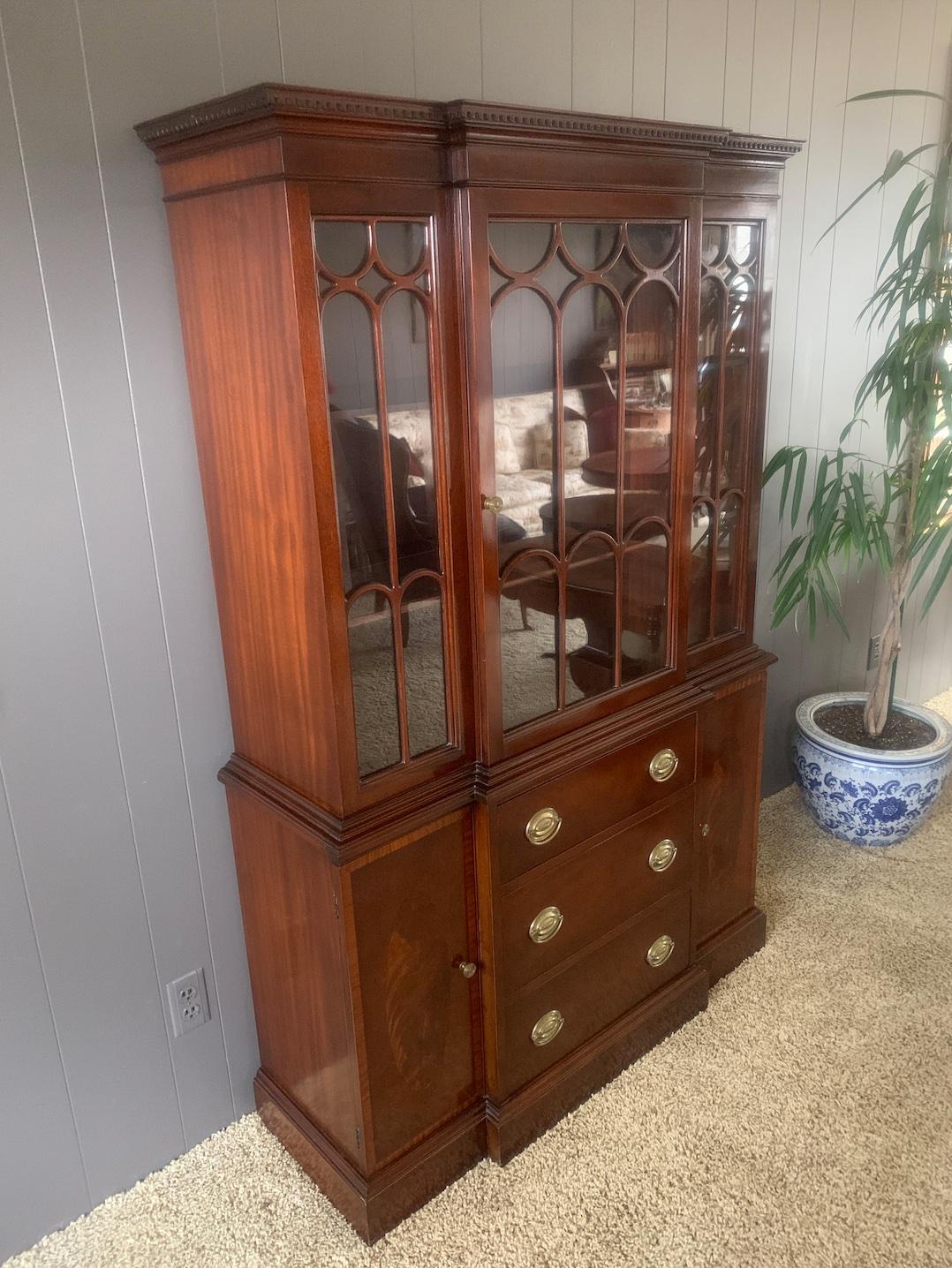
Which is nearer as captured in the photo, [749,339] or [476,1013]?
[476,1013]

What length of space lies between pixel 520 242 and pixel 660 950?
1.30m

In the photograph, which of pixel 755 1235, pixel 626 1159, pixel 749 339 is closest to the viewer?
pixel 755 1235

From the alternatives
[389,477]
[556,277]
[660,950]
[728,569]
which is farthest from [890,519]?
[389,477]

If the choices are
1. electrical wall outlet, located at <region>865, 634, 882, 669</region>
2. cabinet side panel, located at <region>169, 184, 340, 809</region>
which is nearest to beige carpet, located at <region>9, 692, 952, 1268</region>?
cabinet side panel, located at <region>169, 184, 340, 809</region>

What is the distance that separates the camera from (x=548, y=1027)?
1.65 m

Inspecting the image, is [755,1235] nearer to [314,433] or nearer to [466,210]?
[314,433]

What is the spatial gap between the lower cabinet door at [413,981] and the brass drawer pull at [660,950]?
42 cm

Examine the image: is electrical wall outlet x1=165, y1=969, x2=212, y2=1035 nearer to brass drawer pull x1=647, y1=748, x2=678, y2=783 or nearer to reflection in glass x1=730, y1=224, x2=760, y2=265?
brass drawer pull x1=647, y1=748, x2=678, y2=783

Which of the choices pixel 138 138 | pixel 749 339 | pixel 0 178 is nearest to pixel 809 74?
pixel 749 339

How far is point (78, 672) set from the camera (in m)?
1.36

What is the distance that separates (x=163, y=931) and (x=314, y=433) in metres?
0.88

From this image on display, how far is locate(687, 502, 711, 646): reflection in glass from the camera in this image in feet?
5.73

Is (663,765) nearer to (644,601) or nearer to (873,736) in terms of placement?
(644,601)

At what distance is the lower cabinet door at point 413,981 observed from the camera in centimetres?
139
